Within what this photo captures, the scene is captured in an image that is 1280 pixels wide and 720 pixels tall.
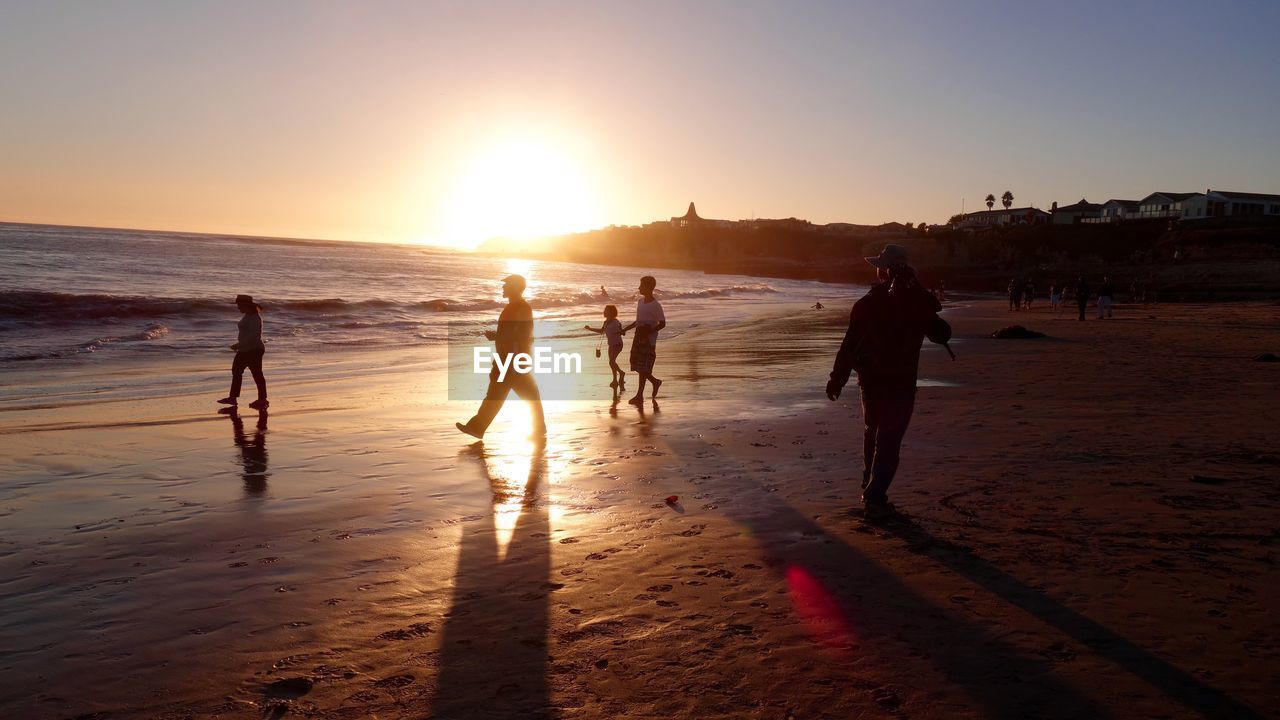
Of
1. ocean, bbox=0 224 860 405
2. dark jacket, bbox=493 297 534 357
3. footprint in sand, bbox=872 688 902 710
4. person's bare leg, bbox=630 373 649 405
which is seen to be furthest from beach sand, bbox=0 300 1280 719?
ocean, bbox=0 224 860 405

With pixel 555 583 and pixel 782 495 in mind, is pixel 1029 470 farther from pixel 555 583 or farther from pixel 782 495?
pixel 555 583

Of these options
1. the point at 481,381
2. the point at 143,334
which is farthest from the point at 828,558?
the point at 143,334

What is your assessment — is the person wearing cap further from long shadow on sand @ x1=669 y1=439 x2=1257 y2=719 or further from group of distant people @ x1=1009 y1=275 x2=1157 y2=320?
group of distant people @ x1=1009 y1=275 x2=1157 y2=320

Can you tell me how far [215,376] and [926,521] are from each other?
1411 centimetres

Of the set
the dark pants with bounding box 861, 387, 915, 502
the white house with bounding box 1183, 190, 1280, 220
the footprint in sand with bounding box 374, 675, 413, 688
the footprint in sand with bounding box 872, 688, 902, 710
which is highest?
Answer: the white house with bounding box 1183, 190, 1280, 220

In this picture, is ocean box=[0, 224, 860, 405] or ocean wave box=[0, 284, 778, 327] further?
ocean wave box=[0, 284, 778, 327]

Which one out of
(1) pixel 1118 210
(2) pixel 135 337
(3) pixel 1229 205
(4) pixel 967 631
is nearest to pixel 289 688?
(4) pixel 967 631

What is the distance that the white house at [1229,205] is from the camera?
88.9 metres

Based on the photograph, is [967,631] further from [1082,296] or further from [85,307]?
[85,307]

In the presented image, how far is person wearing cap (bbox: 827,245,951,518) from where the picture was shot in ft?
18.1

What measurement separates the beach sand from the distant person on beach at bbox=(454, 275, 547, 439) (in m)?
0.31

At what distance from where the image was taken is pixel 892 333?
554 cm

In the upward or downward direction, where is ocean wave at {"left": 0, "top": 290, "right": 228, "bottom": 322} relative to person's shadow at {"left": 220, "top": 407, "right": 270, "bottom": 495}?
upward

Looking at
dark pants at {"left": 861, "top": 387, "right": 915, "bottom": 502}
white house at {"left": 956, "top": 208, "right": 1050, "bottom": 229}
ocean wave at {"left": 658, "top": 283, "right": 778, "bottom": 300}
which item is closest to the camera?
dark pants at {"left": 861, "top": 387, "right": 915, "bottom": 502}
